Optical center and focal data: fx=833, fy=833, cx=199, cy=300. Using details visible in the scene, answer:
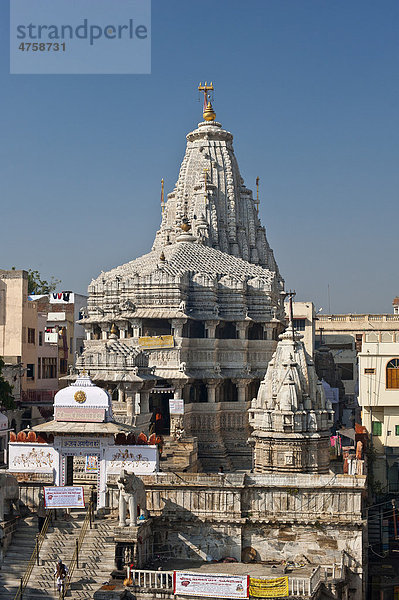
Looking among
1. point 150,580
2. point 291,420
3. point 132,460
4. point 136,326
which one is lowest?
point 150,580

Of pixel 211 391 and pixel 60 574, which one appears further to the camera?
pixel 211 391

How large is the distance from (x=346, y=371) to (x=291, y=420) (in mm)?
44116

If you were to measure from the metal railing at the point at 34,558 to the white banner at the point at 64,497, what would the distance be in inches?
17.8

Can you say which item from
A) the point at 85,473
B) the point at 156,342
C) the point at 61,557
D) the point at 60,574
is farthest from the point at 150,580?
the point at 156,342

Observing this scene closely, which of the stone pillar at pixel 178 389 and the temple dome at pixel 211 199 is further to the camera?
the temple dome at pixel 211 199

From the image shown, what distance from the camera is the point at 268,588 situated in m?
22.6

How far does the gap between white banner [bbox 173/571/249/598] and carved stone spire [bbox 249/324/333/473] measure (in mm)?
6544

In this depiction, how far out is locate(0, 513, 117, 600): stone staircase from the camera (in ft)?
75.8

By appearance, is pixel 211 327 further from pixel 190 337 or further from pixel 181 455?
pixel 181 455

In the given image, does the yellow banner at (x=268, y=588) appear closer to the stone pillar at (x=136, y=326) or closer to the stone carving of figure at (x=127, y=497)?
the stone carving of figure at (x=127, y=497)

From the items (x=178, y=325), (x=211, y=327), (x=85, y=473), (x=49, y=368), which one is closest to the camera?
(x=85, y=473)

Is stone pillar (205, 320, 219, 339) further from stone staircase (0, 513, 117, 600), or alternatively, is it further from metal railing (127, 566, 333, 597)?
metal railing (127, 566, 333, 597)

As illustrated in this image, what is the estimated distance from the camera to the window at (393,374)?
3884cm

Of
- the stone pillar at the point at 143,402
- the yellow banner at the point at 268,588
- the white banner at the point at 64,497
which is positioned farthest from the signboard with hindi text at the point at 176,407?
Answer: the yellow banner at the point at 268,588
